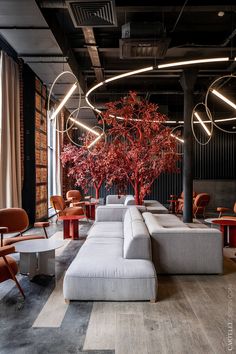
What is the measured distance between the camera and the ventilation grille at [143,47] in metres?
5.45

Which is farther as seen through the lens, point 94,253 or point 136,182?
point 136,182

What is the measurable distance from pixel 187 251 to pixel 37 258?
1.98 m

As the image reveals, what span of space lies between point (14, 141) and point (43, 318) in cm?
462

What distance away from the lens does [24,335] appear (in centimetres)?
267

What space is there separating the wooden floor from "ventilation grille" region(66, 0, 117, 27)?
11.8ft

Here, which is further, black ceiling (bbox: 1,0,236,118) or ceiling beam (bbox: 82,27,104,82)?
ceiling beam (bbox: 82,27,104,82)

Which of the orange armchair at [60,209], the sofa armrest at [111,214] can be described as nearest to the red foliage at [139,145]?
the sofa armrest at [111,214]

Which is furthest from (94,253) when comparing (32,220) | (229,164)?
(229,164)

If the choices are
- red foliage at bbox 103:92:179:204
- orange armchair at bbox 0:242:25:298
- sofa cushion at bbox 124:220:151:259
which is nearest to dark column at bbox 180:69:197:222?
red foliage at bbox 103:92:179:204

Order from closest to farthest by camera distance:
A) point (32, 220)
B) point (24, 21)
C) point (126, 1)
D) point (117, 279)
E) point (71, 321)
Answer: point (71, 321) → point (117, 279) → point (24, 21) → point (126, 1) → point (32, 220)

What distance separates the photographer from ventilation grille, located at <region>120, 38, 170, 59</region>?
5.45 meters

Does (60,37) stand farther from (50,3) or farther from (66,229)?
(66,229)

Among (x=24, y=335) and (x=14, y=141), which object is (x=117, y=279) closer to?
(x=24, y=335)

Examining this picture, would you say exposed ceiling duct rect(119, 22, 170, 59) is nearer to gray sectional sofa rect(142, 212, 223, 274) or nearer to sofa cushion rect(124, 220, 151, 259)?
gray sectional sofa rect(142, 212, 223, 274)
